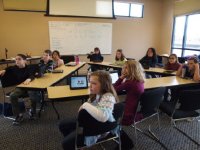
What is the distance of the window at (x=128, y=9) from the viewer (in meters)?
7.20

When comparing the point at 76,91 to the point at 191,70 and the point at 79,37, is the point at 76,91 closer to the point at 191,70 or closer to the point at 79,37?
the point at 191,70

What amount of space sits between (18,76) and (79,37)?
4018mm

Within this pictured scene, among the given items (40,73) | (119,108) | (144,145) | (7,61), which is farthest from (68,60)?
(119,108)

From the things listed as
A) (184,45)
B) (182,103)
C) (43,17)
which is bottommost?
(182,103)

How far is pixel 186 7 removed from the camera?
652 cm

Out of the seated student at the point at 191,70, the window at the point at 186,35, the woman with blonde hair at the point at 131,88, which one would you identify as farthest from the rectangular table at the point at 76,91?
the window at the point at 186,35

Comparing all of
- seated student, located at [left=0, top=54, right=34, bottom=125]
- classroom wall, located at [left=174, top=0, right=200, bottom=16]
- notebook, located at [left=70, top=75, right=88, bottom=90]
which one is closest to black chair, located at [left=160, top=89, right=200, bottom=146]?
notebook, located at [left=70, top=75, right=88, bottom=90]

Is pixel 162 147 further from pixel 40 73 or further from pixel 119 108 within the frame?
pixel 40 73

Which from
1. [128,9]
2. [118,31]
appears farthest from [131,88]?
[128,9]

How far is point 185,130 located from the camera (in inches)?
109

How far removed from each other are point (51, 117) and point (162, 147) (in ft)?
6.14

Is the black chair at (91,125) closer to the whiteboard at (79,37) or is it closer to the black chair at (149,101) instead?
the black chair at (149,101)

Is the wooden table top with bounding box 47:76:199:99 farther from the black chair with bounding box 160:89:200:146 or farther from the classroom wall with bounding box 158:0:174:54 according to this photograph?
the classroom wall with bounding box 158:0:174:54

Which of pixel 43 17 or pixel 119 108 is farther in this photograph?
pixel 43 17
